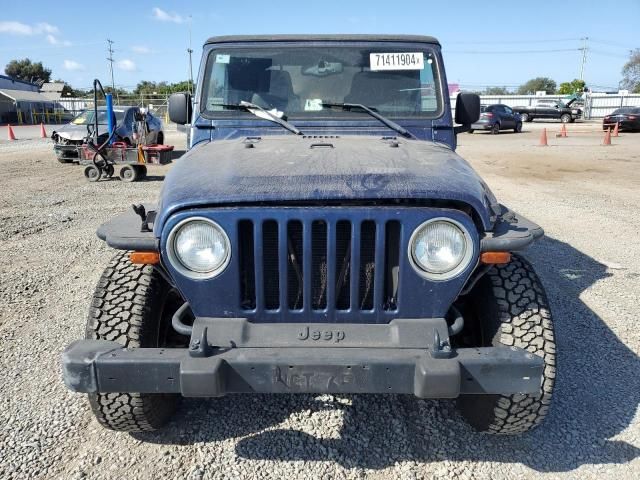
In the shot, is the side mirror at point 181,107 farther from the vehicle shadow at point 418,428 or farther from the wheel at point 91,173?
the wheel at point 91,173

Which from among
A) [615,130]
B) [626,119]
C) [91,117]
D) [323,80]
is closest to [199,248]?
[323,80]

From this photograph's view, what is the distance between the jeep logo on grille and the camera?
2252 millimetres

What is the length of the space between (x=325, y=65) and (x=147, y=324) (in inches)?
80.8

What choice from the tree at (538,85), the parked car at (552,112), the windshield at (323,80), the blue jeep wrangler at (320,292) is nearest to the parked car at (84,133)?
the windshield at (323,80)

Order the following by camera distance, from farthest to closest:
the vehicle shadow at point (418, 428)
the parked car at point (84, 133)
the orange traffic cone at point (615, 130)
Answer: the orange traffic cone at point (615, 130), the parked car at point (84, 133), the vehicle shadow at point (418, 428)

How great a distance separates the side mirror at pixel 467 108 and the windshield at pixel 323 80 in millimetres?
383

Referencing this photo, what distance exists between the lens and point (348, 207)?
2.18m

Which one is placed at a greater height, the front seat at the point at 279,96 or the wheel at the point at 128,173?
the front seat at the point at 279,96

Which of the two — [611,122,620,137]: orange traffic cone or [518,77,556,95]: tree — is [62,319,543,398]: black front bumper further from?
[518,77,556,95]: tree

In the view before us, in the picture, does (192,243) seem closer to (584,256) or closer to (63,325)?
(63,325)

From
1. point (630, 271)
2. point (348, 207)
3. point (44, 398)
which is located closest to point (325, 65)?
point (348, 207)

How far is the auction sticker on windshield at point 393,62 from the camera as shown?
11.8 ft

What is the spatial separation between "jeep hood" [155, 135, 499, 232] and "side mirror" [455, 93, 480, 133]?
973 millimetres

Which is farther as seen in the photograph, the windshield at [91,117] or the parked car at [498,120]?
the parked car at [498,120]
